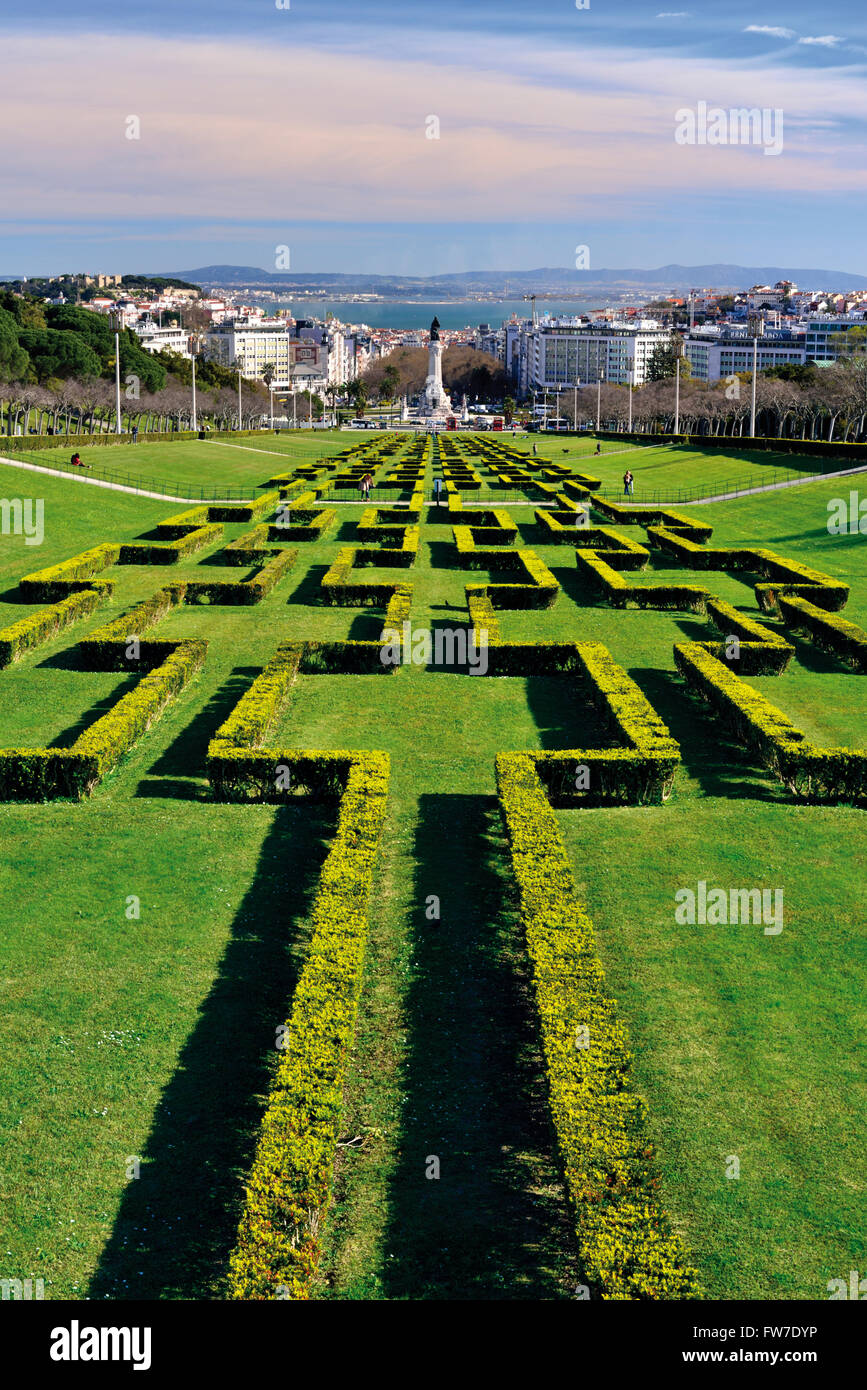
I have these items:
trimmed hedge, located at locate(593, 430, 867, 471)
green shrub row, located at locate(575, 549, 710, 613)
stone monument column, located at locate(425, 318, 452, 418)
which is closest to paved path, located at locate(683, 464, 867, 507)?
trimmed hedge, located at locate(593, 430, 867, 471)

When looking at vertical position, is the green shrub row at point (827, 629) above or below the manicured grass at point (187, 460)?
below

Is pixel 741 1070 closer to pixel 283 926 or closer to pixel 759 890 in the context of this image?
pixel 759 890

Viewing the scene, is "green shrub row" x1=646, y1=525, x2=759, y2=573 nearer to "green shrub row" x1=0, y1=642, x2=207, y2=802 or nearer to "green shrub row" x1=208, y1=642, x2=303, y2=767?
"green shrub row" x1=208, y1=642, x2=303, y2=767

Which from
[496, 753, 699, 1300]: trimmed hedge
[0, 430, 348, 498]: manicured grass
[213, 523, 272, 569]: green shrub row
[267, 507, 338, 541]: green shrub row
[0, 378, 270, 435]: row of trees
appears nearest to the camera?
[496, 753, 699, 1300]: trimmed hedge

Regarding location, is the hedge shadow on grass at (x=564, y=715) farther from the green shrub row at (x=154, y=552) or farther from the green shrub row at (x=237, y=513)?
the green shrub row at (x=237, y=513)

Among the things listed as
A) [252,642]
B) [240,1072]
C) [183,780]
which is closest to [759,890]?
[240,1072]

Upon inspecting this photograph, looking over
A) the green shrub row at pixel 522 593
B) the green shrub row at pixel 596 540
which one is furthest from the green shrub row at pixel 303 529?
the green shrub row at pixel 522 593
